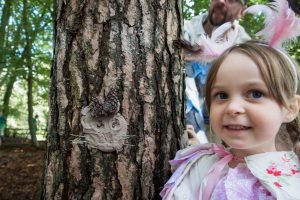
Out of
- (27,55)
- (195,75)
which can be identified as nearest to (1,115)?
(27,55)

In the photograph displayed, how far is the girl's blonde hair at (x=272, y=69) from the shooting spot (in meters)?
1.42

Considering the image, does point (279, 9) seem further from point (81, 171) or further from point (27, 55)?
point (27, 55)

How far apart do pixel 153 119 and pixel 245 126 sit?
0.42 m

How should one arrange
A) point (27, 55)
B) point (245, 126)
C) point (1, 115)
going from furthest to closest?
point (1, 115) < point (27, 55) < point (245, 126)

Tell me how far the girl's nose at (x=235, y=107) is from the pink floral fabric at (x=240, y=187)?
26 centimetres

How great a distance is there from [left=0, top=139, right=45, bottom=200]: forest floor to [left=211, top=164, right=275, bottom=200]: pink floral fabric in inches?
253

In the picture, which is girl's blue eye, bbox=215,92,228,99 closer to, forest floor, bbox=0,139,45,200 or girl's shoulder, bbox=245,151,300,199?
girl's shoulder, bbox=245,151,300,199

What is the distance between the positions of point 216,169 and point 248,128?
230 mm

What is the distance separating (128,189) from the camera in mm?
1572

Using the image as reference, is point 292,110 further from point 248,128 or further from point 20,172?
point 20,172

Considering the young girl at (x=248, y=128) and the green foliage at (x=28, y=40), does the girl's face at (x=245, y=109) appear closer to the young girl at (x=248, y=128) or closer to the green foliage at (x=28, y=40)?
the young girl at (x=248, y=128)

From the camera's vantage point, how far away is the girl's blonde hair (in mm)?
1418

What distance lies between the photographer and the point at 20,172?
9.62 meters

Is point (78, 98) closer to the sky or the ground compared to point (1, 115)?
closer to the ground
